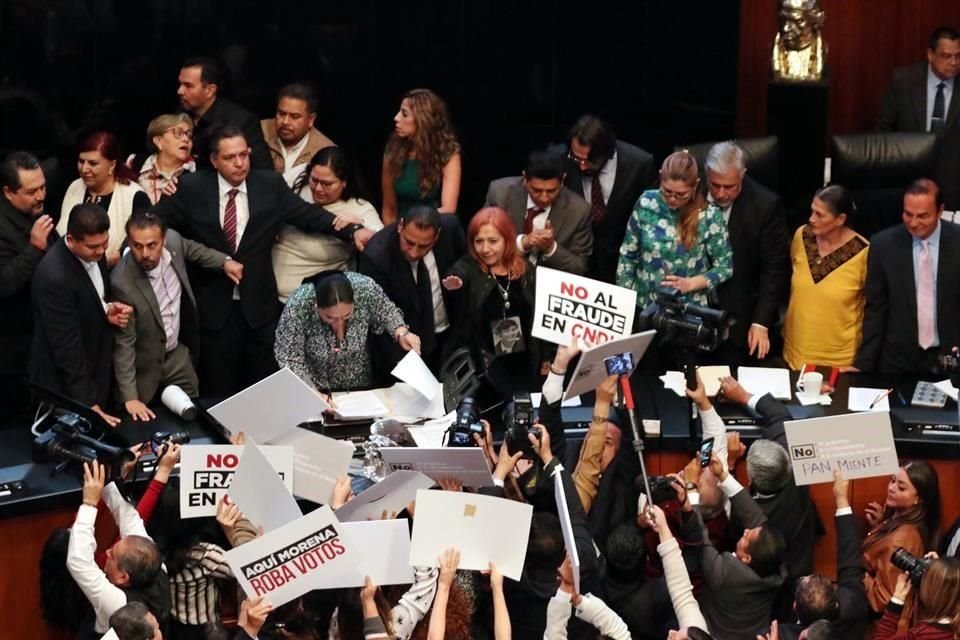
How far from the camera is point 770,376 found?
8.74 metres

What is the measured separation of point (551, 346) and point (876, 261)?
5.14 feet

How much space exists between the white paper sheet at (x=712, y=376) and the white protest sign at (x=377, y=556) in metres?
2.09

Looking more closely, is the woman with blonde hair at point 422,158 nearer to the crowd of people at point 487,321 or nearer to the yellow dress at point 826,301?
the crowd of people at point 487,321

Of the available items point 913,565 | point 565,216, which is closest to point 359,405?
point 565,216

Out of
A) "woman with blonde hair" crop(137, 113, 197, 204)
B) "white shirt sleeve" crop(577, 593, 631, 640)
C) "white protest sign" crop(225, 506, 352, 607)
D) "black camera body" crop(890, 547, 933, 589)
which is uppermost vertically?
"woman with blonde hair" crop(137, 113, 197, 204)

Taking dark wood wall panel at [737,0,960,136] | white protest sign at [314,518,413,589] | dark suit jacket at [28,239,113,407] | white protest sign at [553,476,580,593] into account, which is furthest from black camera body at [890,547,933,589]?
dark wood wall panel at [737,0,960,136]

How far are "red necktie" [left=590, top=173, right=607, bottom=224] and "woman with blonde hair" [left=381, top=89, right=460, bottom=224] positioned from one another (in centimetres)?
68

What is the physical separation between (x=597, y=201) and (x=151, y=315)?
2.39m

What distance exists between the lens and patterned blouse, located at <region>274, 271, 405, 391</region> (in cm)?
838

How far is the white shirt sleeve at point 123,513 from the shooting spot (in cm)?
746

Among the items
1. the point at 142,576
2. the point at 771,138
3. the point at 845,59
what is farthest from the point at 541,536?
the point at 845,59

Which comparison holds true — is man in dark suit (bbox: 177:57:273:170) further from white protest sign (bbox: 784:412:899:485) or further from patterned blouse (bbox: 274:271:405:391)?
white protest sign (bbox: 784:412:899:485)

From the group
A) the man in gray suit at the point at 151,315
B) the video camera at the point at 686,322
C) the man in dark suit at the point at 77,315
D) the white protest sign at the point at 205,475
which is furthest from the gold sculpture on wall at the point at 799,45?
the white protest sign at the point at 205,475

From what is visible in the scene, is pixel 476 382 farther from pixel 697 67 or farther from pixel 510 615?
pixel 697 67
